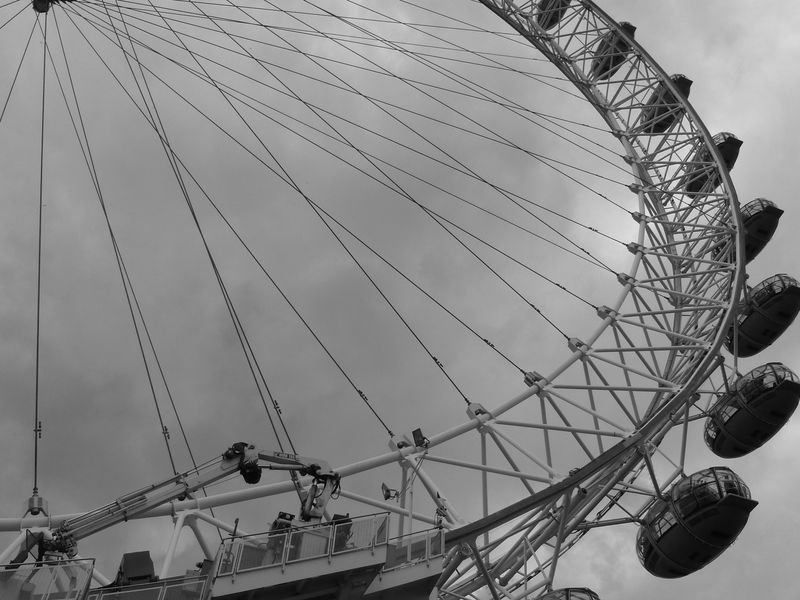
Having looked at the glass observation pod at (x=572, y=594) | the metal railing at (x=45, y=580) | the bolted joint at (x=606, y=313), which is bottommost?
the glass observation pod at (x=572, y=594)

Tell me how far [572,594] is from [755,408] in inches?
527

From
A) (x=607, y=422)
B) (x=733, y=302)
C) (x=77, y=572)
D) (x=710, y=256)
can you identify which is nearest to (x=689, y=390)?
(x=607, y=422)

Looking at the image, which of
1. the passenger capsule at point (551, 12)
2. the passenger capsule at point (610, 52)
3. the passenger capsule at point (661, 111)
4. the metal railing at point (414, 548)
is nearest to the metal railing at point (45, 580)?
the metal railing at point (414, 548)

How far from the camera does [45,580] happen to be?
18172 millimetres

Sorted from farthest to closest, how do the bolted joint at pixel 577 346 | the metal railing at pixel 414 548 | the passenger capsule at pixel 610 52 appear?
the passenger capsule at pixel 610 52 < the bolted joint at pixel 577 346 < the metal railing at pixel 414 548

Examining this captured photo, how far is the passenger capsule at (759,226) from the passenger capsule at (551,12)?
13033 millimetres

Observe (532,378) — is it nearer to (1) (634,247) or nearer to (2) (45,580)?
(1) (634,247)

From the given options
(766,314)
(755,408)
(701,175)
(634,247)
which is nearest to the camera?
(755,408)

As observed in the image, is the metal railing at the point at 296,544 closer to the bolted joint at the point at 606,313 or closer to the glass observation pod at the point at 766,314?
the bolted joint at the point at 606,313

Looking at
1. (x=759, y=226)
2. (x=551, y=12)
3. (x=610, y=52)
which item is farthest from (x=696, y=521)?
(x=551, y=12)

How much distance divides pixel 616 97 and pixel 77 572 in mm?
33012

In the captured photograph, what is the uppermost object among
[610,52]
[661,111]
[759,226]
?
[610,52]

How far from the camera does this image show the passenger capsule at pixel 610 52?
4475cm

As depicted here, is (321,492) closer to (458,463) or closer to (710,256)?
(458,463)
